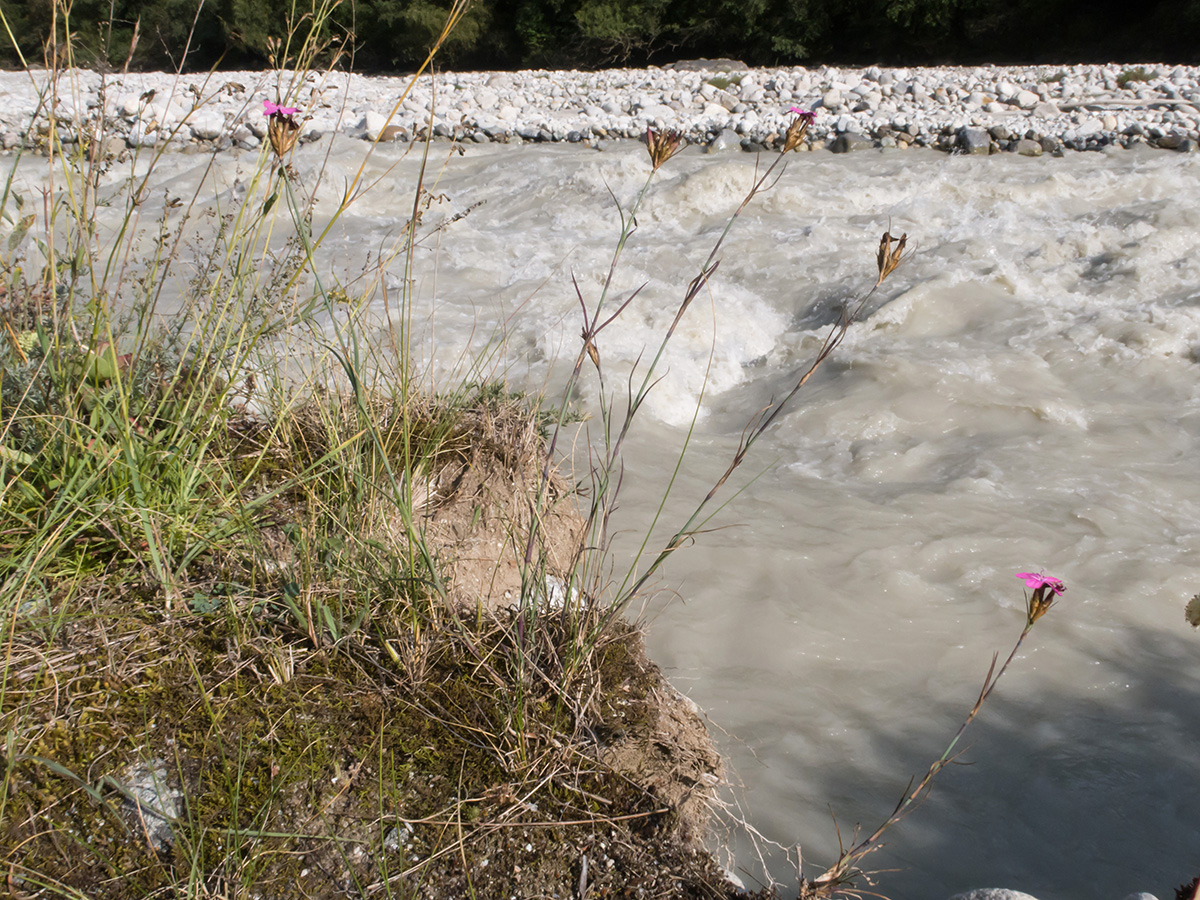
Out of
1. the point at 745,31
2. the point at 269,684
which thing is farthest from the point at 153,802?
the point at 745,31

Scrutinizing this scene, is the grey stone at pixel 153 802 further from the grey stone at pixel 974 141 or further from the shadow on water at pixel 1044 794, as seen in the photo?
the grey stone at pixel 974 141

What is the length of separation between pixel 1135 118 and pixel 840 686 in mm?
9110

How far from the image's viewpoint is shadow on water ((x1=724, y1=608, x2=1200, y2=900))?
1.99 m

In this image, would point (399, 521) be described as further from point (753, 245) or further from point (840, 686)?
point (753, 245)

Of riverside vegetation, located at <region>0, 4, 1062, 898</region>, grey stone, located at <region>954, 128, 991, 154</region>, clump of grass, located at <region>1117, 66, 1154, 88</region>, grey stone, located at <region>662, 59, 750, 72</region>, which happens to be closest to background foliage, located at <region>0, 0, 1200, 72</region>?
grey stone, located at <region>662, 59, 750, 72</region>

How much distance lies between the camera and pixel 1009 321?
5.24 meters

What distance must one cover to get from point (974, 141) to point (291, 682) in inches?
361

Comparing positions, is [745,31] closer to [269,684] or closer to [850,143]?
[850,143]

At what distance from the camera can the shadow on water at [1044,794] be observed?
6.53 ft

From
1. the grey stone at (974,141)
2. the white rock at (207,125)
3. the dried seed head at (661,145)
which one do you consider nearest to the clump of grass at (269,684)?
the dried seed head at (661,145)

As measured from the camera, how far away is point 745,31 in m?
21.7

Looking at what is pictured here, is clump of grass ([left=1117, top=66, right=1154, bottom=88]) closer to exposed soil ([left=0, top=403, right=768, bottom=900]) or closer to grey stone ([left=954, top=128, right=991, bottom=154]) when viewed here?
grey stone ([left=954, top=128, right=991, bottom=154])

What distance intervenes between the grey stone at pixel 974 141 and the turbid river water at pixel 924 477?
2.35 ft

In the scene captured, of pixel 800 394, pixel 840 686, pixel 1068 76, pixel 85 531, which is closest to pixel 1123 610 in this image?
pixel 840 686
